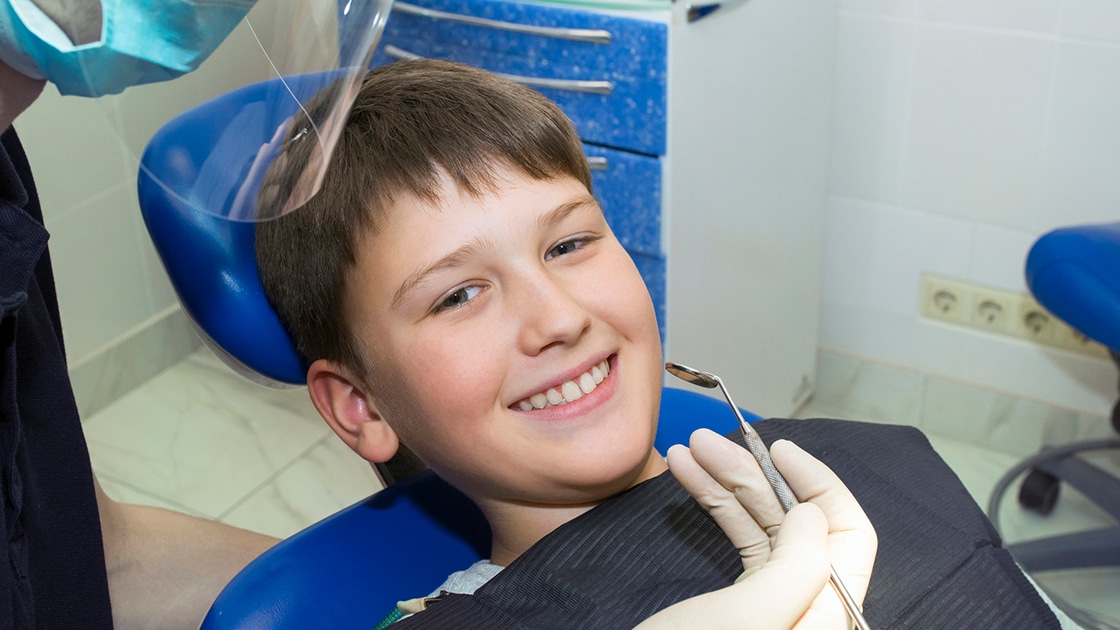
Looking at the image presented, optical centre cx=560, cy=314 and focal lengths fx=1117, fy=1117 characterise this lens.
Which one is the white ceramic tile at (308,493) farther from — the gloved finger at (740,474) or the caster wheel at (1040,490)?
the gloved finger at (740,474)

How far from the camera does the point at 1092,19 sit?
79.7 inches

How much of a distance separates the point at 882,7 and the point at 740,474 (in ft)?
5.14

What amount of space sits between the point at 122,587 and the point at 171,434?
1477 mm

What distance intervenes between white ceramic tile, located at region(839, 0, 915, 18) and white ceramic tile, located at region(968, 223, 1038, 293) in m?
0.47

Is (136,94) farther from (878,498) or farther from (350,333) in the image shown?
(878,498)

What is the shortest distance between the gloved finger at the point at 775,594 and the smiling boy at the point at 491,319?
0.11 metres

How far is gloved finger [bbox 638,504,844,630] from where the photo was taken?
33.7 inches

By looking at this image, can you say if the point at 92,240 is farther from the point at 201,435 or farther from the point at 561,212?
the point at 561,212

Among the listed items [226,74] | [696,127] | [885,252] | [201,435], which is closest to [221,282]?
[226,74]

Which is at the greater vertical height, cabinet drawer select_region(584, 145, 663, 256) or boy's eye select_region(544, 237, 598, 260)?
boy's eye select_region(544, 237, 598, 260)

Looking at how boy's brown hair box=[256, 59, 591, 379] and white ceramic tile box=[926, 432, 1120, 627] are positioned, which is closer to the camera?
boy's brown hair box=[256, 59, 591, 379]

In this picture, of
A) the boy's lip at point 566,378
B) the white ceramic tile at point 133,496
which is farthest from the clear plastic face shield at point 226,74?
the white ceramic tile at point 133,496

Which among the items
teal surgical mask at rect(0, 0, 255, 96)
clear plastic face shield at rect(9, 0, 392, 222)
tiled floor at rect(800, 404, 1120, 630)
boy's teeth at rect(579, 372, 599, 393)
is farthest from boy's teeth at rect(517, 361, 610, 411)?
tiled floor at rect(800, 404, 1120, 630)

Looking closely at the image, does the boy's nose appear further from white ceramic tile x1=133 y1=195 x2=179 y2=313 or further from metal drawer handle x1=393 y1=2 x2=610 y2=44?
white ceramic tile x1=133 y1=195 x2=179 y2=313
